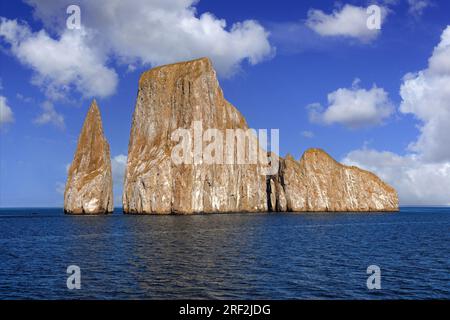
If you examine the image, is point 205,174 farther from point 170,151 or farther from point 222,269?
point 222,269

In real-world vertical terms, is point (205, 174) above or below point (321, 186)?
above

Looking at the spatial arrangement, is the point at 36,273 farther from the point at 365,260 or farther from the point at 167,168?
the point at 167,168

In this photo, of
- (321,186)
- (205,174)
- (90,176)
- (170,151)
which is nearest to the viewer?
(90,176)

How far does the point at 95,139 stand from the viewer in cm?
13450

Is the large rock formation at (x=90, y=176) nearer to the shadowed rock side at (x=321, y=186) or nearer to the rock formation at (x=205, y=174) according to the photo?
the rock formation at (x=205, y=174)

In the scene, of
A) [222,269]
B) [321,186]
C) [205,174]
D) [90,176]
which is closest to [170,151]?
[205,174]

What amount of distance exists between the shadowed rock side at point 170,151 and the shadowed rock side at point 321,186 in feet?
55.4

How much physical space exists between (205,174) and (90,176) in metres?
34.9

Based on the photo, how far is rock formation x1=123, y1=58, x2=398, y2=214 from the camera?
411 ft

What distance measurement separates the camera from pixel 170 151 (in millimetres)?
127812

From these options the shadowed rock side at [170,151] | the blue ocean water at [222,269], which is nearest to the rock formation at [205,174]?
the shadowed rock side at [170,151]

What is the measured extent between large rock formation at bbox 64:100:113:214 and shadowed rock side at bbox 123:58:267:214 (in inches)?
284
